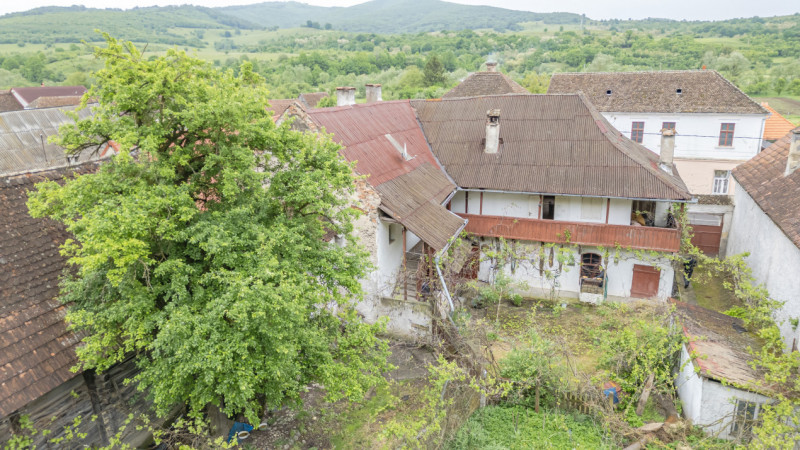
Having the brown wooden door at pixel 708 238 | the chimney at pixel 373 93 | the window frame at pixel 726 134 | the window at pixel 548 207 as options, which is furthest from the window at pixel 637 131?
the chimney at pixel 373 93

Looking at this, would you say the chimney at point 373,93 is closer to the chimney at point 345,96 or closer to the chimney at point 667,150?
the chimney at point 345,96

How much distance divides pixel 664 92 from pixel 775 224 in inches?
757

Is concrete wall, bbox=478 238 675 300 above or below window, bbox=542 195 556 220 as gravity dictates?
below

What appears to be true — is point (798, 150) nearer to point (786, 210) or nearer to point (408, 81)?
point (786, 210)

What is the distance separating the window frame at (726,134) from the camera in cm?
3050

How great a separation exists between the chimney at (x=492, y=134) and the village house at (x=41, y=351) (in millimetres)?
15716

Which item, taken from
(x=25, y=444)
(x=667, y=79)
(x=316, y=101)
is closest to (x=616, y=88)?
(x=667, y=79)

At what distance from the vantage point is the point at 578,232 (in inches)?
785

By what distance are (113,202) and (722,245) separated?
27.8m

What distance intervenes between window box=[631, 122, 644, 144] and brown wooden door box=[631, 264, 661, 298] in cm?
1610

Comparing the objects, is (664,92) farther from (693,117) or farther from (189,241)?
(189,241)

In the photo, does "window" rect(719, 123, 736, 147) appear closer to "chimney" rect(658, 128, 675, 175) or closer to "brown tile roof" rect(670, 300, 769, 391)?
"chimney" rect(658, 128, 675, 175)

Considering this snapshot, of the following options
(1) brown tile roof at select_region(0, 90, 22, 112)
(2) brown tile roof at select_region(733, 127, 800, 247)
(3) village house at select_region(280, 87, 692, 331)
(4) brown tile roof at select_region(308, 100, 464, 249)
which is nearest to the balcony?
(3) village house at select_region(280, 87, 692, 331)

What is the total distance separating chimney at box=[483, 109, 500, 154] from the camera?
71.0ft
